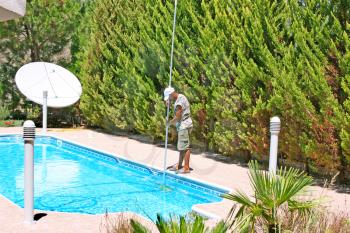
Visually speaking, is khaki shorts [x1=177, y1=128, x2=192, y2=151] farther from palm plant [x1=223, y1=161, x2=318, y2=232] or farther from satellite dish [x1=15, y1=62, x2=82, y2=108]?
satellite dish [x1=15, y1=62, x2=82, y2=108]

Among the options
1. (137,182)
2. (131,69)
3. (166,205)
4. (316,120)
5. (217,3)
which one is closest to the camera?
(166,205)

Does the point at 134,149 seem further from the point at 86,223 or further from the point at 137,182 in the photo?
the point at 86,223

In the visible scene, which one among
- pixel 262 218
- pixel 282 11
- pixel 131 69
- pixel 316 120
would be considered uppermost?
pixel 282 11

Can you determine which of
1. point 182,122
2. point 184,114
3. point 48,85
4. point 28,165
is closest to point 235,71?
point 184,114

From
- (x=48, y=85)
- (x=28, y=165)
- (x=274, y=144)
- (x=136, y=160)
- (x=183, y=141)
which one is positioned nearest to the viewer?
(x=28, y=165)

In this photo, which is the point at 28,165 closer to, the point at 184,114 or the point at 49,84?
the point at 184,114

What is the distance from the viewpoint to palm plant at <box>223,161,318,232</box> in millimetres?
4555

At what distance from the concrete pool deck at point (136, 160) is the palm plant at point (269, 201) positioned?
1.39ft

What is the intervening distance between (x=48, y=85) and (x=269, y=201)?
13.8 meters

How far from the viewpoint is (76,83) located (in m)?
17.9

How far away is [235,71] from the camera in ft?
38.8

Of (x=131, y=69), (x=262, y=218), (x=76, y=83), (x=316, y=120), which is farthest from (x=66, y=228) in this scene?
(x=76, y=83)

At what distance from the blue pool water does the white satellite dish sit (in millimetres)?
3032

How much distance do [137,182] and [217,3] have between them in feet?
16.1
